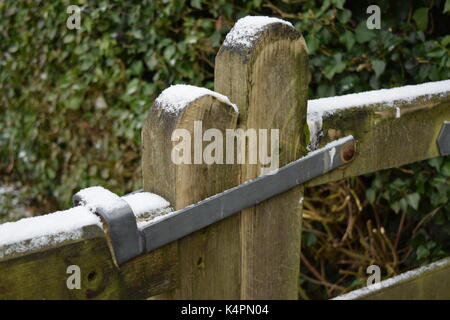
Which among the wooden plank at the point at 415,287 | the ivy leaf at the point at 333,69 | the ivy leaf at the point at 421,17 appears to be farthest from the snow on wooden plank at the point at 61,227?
the ivy leaf at the point at 421,17

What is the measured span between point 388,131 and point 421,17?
0.94m

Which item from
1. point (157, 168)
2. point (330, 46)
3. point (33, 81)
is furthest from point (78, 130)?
point (157, 168)

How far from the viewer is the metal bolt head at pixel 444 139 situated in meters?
1.26

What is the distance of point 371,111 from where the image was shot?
1.13m

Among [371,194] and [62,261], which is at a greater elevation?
[62,261]

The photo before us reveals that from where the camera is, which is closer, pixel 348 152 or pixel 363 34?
pixel 348 152

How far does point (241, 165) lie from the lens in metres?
1.00

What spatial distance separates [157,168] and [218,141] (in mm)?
134

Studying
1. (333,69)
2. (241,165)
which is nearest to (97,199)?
(241,165)

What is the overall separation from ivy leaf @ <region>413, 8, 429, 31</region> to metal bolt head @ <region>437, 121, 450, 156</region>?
2.59ft

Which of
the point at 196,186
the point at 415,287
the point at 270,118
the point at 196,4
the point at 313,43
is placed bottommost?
the point at 415,287

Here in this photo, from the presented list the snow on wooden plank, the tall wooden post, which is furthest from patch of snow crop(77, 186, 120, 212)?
the tall wooden post

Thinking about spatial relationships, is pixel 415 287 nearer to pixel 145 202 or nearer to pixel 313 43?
pixel 145 202
